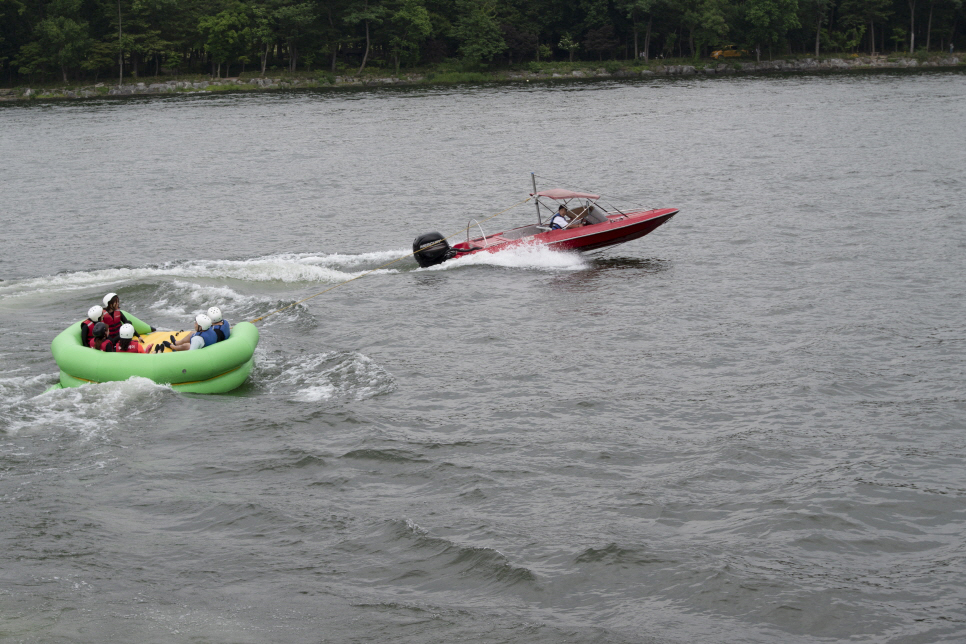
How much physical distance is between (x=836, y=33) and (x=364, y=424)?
306 ft

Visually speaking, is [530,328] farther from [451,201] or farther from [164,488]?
[451,201]

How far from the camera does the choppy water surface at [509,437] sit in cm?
988

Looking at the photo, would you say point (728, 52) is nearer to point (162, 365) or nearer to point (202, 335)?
point (202, 335)

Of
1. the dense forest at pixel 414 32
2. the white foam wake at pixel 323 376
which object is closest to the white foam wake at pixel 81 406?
the white foam wake at pixel 323 376

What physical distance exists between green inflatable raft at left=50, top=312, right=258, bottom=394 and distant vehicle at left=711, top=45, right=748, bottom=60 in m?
88.4

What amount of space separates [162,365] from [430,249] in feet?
32.3

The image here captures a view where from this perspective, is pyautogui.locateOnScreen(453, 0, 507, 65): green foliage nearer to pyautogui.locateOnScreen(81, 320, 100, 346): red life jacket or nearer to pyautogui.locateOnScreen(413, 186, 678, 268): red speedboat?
pyautogui.locateOnScreen(413, 186, 678, 268): red speedboat

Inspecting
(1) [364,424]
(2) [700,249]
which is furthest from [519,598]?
(2) [700,249]

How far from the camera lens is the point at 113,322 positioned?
624 inches

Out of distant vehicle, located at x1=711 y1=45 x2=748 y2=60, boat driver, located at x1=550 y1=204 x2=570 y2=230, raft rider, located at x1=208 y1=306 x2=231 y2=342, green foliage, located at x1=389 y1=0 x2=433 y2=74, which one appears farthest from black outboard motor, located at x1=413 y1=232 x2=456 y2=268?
distant vehicle, located at x1=711 y1=45 x2=748 y2=60

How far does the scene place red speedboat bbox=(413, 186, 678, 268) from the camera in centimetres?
2392

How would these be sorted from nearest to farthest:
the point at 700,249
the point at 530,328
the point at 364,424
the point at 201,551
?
the point at 201,551 < the point at 364,424 < the point at 530,328 < the point at 700,249

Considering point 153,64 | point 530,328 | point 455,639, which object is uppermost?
point 153,64

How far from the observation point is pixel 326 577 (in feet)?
33.9
